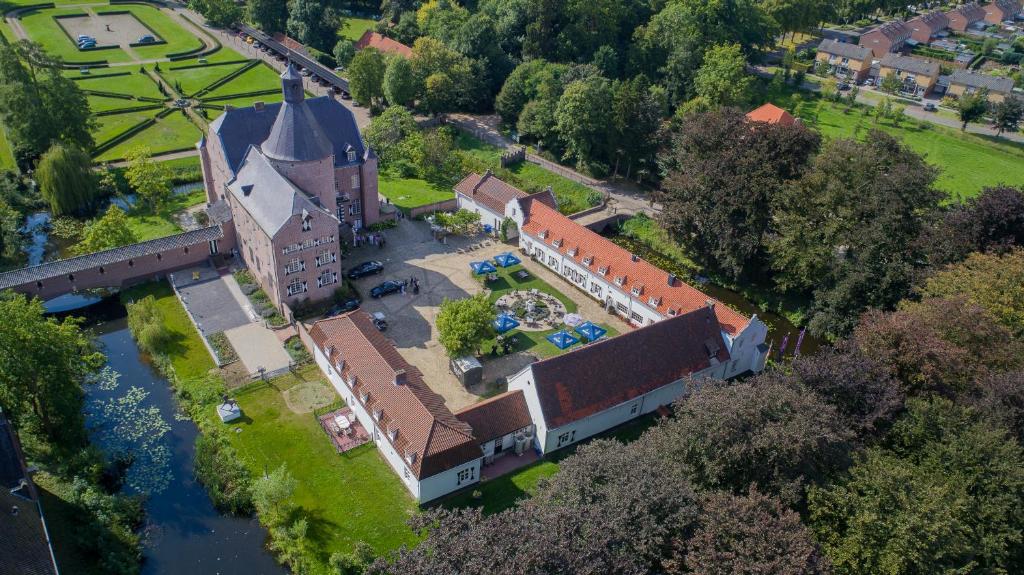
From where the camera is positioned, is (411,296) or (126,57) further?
(126,57)

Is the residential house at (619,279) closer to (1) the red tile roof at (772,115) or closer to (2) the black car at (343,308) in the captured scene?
(2) the black car at (343,308)

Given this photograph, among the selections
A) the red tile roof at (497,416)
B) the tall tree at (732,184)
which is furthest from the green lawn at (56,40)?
the red tile roof at (497,416)

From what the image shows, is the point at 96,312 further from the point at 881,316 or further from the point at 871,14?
the point at 871,14

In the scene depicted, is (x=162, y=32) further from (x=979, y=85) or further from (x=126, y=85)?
(x=979, y=85)

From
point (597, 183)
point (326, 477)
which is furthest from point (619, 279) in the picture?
point (326, 477)

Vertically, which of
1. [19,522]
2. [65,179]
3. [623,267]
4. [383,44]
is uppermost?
[383,44]

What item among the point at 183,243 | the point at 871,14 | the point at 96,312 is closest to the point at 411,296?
the point at 183,243

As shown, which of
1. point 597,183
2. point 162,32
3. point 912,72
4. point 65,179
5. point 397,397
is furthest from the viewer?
point 162,32
